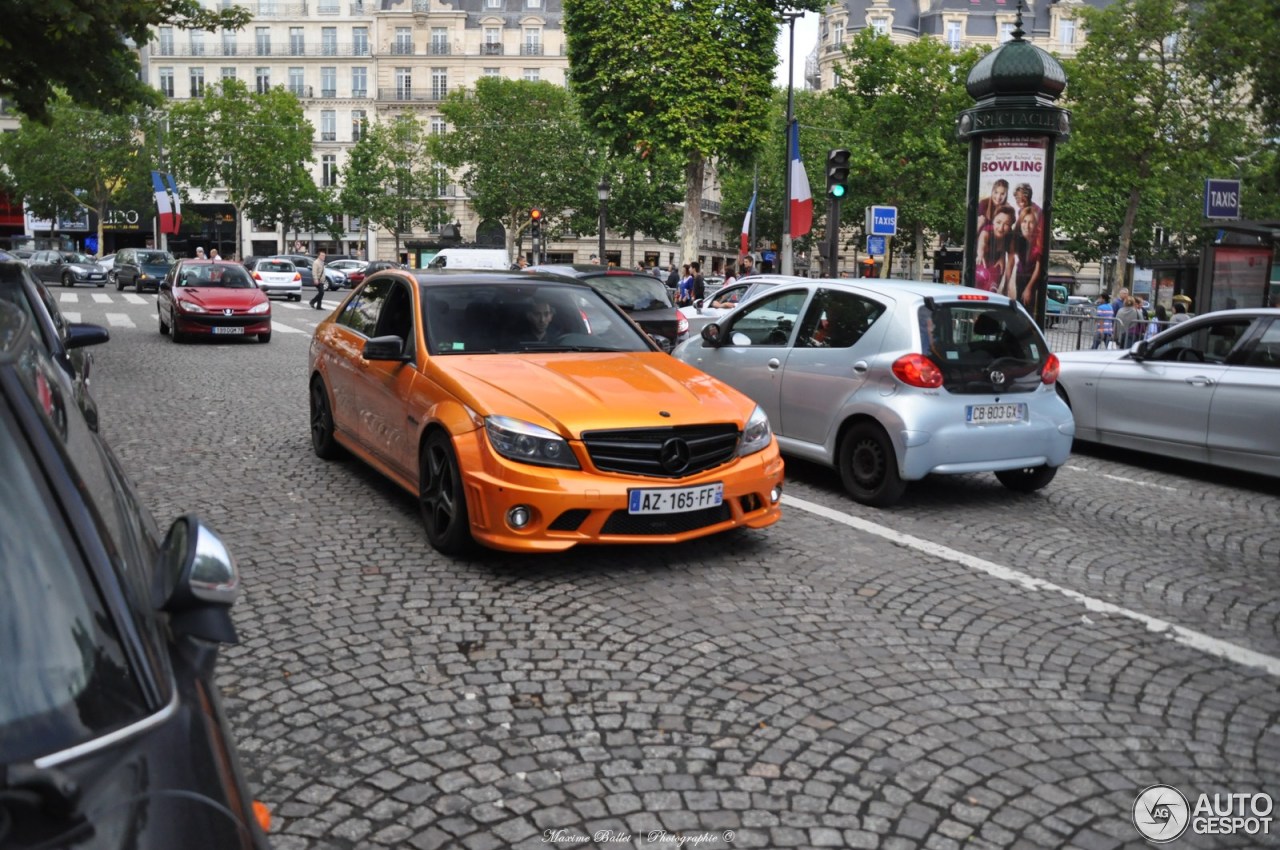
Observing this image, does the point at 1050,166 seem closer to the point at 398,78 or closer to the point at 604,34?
the point at 604,34

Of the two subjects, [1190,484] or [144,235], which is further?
[144,235]

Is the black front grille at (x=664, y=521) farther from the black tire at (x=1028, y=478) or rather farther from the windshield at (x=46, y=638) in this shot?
the windshield at (x=46, y=638)

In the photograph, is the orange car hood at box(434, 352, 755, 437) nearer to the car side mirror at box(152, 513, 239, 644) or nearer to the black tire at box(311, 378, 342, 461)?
the black tire at box(311, 378, 342, 461)

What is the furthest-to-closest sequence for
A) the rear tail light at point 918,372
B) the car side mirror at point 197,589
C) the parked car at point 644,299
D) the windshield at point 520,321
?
the parked car at point 644,299, the rear tail light at point 918,372, the windshield at point 520,321, the car side mirror at point 197,589

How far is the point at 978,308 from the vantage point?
7945mm

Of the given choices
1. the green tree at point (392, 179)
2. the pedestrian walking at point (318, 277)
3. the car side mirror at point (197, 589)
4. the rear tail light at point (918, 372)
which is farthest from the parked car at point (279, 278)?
the car side mirror at point (197, 589)

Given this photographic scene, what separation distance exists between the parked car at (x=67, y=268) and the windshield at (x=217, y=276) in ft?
95.8

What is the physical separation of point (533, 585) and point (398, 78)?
81.6 meters

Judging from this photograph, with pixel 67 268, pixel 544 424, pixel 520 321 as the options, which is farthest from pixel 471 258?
pixel 544 424

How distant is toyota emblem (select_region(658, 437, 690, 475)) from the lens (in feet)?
19.0

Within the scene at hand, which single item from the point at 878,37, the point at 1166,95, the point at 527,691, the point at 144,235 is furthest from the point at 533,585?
the point at 144,235

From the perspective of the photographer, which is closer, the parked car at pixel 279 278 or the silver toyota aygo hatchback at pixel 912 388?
the silver toyota aygo hatchback at pixel 912 388

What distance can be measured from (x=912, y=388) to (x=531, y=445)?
3.02 meters

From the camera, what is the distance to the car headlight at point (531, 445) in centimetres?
565
